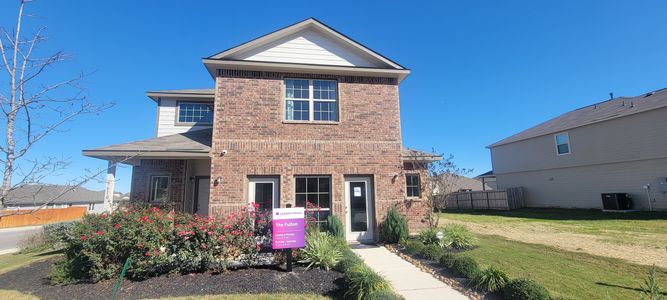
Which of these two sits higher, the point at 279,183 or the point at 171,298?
the point at 279,183

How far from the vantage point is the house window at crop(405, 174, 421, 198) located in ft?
39.9

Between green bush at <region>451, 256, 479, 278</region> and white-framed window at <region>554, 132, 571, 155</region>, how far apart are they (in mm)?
20902

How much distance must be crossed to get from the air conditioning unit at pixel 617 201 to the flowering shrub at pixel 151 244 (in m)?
21.8

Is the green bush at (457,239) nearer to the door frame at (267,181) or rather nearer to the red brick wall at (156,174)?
the door frame at (267,181)

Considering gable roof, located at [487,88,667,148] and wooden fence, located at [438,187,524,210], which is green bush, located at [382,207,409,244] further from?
gable roof, located at [487,88,667,148]

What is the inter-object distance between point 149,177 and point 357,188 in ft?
25.9

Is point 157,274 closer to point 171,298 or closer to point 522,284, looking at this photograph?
point 171,298

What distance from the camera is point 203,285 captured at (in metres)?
6.30

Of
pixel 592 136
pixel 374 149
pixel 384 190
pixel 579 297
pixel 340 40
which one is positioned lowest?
pixel 579 297

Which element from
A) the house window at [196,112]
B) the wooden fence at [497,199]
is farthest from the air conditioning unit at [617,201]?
the house window at [196,112]

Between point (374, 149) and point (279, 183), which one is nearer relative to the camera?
point (279, 183)

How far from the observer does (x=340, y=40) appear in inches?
472

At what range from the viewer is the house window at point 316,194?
10797 millimetres

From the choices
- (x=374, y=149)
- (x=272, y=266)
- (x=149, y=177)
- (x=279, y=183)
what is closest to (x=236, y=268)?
(x=272, y=266)
